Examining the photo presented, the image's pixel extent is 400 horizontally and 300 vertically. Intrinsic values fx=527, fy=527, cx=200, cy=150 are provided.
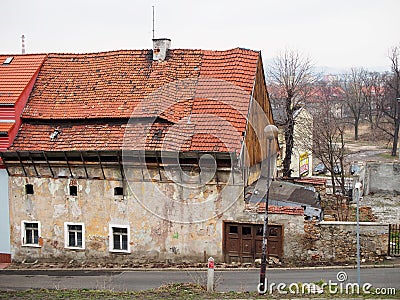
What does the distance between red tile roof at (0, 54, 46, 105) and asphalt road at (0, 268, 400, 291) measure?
7113 millimetres

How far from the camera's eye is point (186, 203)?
19.2 m

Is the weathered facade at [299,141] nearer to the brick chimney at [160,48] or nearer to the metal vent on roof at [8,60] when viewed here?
the brick chimney at [160,48]

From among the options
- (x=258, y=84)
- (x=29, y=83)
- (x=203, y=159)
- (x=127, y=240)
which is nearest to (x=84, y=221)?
(x=127, y=240)

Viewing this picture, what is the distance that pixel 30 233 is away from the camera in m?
21.0

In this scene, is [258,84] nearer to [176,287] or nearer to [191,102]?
[191,102]

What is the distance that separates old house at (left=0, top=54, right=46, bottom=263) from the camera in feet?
68.7

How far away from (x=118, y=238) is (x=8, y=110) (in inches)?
271

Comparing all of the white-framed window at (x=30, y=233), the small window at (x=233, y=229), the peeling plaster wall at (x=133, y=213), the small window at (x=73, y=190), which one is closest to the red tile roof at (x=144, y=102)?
the peeling plaster wall at (x=133, y=213)

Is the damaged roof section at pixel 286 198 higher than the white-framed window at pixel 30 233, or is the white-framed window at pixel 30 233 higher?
the damaged roof section at pixel 286 198

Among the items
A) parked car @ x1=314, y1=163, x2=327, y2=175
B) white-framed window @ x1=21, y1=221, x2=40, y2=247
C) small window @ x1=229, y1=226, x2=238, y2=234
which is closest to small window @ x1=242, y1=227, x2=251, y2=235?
small window @ x1=229, y1=226, x2=238, y2=234

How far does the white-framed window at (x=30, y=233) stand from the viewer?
68.4 ft

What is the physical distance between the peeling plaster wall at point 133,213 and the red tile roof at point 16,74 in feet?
10.7

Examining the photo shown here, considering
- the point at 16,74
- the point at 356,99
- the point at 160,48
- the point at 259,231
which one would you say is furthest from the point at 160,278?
the point at 356,99

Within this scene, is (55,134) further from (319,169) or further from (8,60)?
(319,169)
